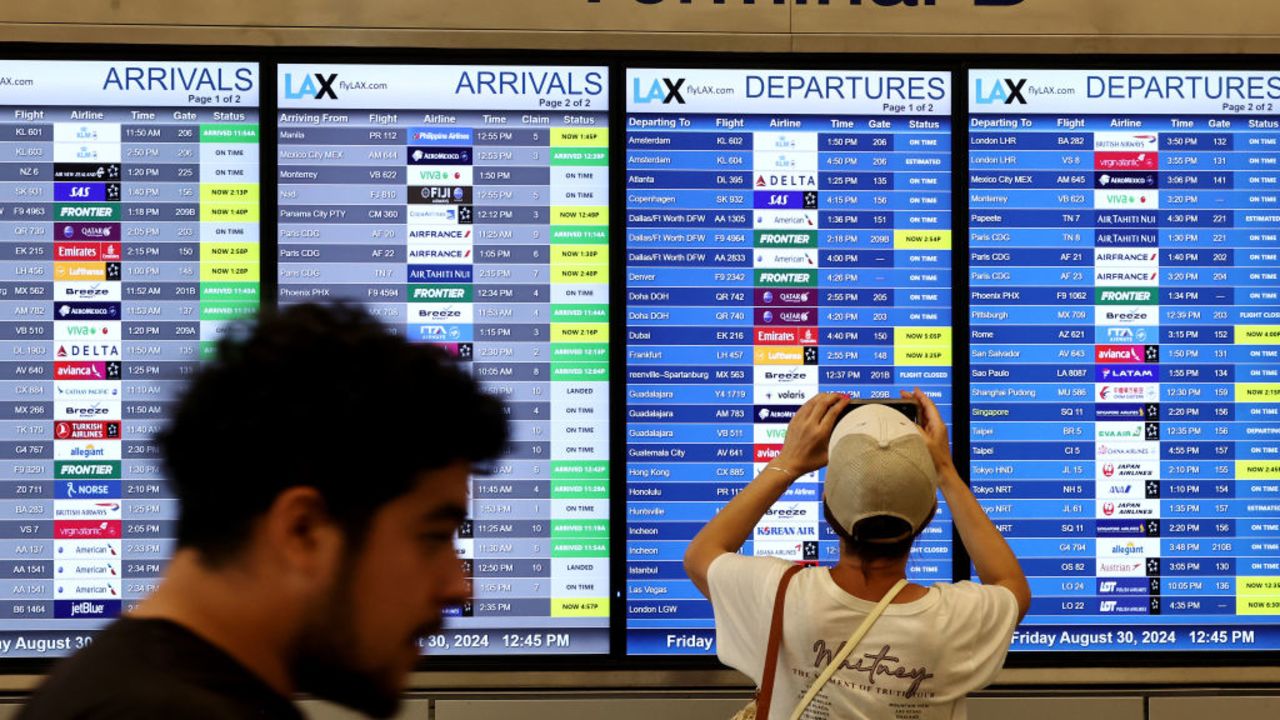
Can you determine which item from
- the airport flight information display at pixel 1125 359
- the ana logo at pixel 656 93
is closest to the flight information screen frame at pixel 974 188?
the airport flight information display at pixel 1125 359

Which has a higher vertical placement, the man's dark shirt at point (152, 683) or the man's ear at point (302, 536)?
the man's ear at point (302, 536)

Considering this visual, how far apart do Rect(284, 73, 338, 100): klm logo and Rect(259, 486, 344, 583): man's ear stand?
8.62 feet

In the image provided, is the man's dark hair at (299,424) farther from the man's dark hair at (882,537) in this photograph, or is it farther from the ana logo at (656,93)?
the ana logo at (656,93)

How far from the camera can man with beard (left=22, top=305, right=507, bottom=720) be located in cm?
105

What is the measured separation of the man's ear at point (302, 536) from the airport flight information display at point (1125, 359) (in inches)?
109

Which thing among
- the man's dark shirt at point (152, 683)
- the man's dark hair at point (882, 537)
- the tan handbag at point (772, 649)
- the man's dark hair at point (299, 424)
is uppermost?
the man's dark hair at point (299, 424)

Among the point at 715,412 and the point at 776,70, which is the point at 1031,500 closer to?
the point at 715,412

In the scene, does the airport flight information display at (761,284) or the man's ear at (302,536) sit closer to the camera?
the man's ear at (302,536)

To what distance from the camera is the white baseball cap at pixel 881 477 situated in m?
2.12

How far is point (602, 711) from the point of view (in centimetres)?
346

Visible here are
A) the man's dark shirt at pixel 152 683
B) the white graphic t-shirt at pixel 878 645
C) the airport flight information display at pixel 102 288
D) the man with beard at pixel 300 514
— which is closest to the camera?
the man's dark shirt at pixel 152 683

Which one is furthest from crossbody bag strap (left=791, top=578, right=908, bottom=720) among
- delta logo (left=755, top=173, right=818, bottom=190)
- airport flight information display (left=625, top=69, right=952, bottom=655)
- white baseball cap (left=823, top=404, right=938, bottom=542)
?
delta logo (left=755, top=173, right=818, bottom=190)

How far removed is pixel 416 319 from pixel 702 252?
84 cm

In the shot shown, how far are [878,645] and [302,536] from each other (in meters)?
1.31
